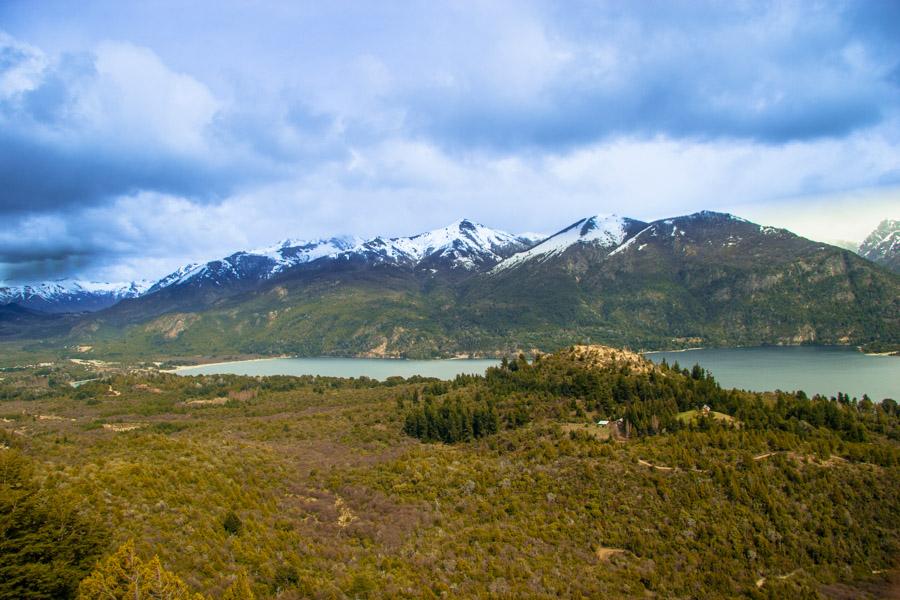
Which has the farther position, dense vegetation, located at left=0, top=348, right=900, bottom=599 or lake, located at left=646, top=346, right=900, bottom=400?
lake, located at left=646, top=346, right=900, bottom=400

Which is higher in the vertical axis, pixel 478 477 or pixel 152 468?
pixel 152 468

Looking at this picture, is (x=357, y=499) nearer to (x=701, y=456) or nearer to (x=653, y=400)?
(x=701, y=456)

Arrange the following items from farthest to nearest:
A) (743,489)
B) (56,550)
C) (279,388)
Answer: (279,388), (743,489), (56,550)

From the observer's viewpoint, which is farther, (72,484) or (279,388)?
(279,388)

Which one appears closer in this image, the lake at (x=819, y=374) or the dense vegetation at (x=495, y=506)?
the dense vegetation at (x=495, y=506)

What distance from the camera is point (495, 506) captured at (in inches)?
1912

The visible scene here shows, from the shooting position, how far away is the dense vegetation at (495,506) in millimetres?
30484

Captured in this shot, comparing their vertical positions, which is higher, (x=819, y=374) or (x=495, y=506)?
(x=819, y=374)

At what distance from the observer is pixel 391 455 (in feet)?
219

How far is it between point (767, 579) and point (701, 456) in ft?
47.4

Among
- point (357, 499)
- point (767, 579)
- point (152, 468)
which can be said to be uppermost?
point (152, 468)

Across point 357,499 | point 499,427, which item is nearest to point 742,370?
point 499,427

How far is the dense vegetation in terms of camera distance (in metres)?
30.5

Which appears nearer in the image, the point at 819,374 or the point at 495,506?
the point at 495,506
